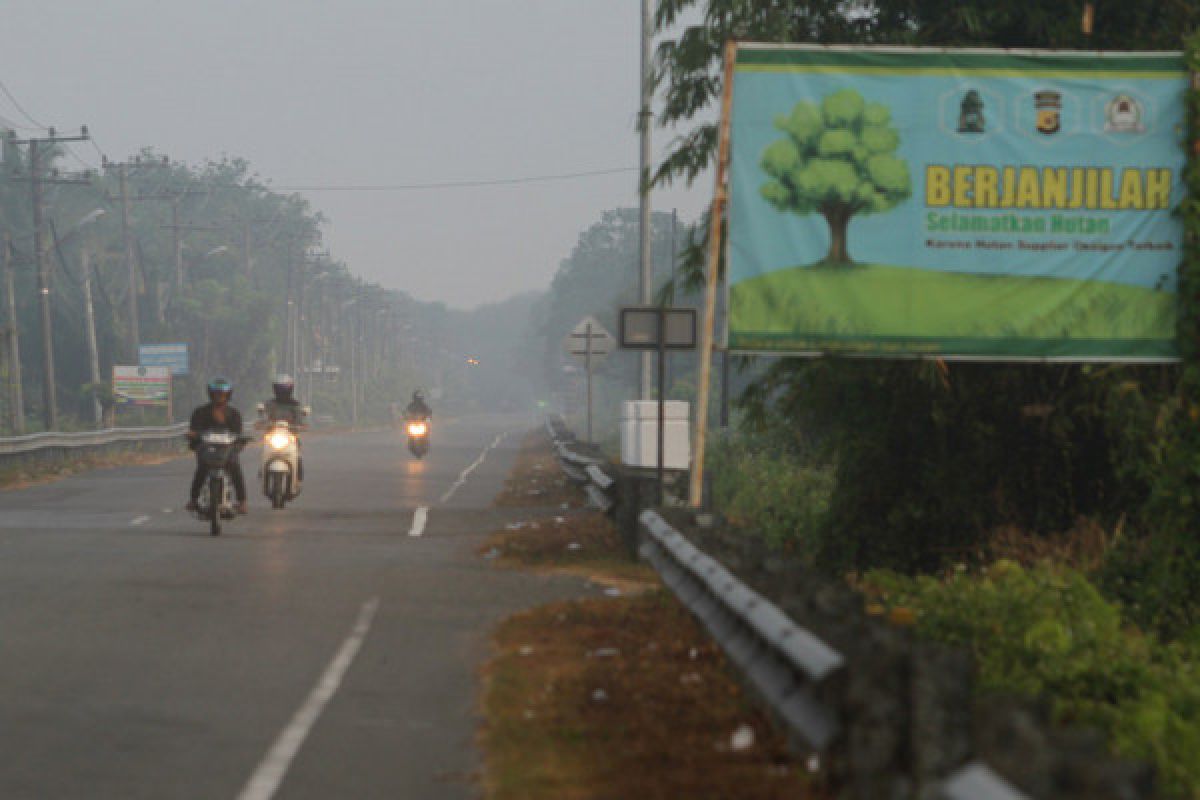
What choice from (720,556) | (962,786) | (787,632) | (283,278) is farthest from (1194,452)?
(283,278)

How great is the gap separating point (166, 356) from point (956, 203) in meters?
65.3

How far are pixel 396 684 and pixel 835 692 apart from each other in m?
4.76

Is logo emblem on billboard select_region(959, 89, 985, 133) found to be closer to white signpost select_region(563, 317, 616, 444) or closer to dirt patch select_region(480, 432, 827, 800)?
dirt patch select_region(480, 432, 827, 800)

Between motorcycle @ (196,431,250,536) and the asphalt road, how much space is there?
0.33m

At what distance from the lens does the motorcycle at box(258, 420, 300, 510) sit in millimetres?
26438

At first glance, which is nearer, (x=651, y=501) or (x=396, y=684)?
(x=396, y=684)

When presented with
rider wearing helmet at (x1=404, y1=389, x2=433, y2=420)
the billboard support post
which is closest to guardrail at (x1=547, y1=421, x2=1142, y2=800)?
the billboard support post

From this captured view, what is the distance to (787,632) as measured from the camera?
26.6 feet

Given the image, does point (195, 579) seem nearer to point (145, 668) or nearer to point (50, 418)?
point (145, 668)

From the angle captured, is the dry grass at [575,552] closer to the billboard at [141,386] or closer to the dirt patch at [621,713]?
the dirt patch at [621,713]

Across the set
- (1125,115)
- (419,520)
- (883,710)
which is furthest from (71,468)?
(883,710)

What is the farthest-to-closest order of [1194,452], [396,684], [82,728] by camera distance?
[1194,452] < [396,684] < [82,728]

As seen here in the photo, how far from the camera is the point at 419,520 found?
26.0m

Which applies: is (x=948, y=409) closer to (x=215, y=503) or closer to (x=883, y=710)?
(x=215, y=503)
